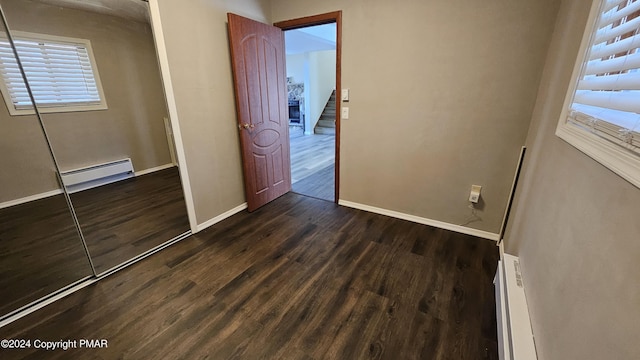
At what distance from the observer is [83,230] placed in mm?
2160

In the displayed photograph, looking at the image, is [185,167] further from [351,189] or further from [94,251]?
[351,189]

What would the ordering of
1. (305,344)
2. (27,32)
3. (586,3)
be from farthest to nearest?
(27,32) < (305,344) < (586,3)

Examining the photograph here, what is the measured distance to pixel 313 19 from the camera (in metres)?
2.56

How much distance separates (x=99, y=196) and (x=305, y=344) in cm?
232

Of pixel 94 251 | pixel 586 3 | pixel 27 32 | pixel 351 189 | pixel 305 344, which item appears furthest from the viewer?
pixel 351 189

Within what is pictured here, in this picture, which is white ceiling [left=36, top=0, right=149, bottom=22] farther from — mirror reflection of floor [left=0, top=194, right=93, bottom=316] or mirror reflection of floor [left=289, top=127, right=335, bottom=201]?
mirror reflection of floor [left=289, top=127, right=335, bottom=201]

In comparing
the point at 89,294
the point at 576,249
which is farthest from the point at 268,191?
the point at 576,249

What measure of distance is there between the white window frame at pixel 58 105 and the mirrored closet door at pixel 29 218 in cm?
5

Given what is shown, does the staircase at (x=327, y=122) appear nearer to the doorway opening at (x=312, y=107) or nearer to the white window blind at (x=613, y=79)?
the doorway opening at (x=312, y=107)

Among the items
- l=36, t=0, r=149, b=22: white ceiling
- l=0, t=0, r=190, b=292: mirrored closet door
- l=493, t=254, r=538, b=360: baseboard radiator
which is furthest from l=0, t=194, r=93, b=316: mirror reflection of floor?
l=493, t=254, r=538, b=360: baseboard radiator

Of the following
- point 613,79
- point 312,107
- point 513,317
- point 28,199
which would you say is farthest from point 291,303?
point 312,107

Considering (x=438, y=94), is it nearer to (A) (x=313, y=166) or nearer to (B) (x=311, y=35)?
(A) (x=313, y=166)

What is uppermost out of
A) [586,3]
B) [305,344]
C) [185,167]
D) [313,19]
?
[313,19]

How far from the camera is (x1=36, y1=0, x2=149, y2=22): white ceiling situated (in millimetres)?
1881
